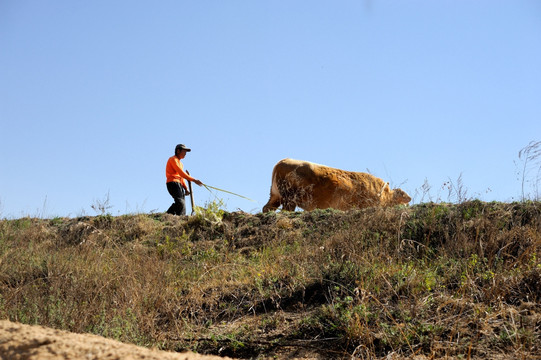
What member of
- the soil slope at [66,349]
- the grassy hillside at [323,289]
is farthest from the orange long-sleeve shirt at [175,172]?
the soil slope at [66,349]

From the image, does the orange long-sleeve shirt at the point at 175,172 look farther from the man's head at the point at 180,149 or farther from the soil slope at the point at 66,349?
the soil slope at the point at 66,349

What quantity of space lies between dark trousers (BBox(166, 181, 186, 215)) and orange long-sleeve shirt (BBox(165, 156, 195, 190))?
13 centimetres

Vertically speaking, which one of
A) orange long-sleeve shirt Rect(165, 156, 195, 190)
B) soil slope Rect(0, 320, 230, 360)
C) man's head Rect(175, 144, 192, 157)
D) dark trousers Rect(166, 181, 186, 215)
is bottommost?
soil slope Rect(0, 320, 230, 360)

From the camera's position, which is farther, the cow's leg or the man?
the cow's leg

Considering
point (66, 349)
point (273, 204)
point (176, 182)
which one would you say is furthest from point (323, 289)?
point (273, 204)

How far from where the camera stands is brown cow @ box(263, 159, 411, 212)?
44.7 ft

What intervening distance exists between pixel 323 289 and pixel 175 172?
774cm

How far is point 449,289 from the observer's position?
A: 6.11 meters

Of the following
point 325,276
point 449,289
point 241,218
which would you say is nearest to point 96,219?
point 241,218

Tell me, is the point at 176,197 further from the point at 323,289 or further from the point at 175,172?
the point at 323,289

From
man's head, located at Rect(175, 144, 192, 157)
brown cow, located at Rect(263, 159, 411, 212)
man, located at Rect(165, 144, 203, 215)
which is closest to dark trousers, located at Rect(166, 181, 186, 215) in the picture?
man, located at Rect(165, 144, 203, 215)

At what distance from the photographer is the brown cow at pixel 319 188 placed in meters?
13.6

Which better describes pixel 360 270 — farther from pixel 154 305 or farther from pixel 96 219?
pixel 96 219

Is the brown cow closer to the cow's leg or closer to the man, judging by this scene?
the cow's leg
